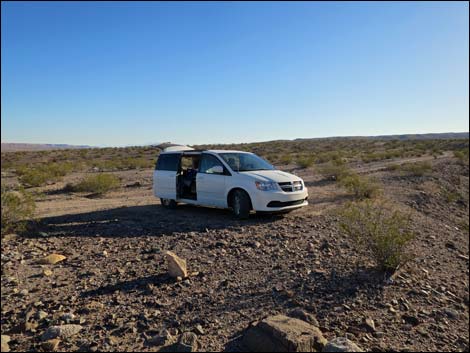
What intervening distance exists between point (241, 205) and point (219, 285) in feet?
13.6

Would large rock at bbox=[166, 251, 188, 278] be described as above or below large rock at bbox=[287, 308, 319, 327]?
above

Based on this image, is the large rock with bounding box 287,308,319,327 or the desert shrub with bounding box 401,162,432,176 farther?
the desert shrub with bounding box 401,162,432,176

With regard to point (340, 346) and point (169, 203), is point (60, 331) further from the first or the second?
point (169, 203)

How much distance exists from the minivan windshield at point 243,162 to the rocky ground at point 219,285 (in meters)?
1.47

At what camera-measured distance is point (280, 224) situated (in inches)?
367

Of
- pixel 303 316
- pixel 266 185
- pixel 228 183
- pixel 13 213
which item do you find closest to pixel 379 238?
pixel 303 316

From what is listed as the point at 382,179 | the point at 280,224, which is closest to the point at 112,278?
the point at 280,224

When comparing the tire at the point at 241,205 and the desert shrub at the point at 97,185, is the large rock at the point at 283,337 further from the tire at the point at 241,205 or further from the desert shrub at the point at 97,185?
the desert shrub at the point at 97,185

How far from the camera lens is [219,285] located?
588cm

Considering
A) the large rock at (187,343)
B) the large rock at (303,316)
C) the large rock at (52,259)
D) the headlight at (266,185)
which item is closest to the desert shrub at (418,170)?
the headlight at (266,185)

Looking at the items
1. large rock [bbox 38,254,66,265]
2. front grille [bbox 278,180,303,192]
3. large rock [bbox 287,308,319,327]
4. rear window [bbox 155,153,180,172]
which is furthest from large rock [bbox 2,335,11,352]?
rear window [bbox 155,153,180,172]

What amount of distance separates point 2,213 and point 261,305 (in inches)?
229

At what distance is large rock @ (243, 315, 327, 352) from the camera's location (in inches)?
162

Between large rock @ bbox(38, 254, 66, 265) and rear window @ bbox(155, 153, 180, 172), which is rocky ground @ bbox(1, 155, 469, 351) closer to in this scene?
large rock @ bbox(38, 254, 66, 265)
